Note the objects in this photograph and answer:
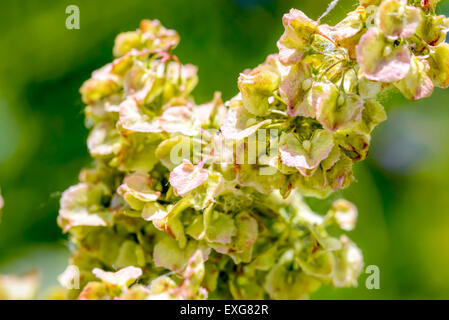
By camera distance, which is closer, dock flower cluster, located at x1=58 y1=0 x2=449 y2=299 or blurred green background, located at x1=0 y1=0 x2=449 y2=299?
dock flower cluster, located at x1=58 y1=0 x2=449 y2=299

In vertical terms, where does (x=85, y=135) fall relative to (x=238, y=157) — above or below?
below

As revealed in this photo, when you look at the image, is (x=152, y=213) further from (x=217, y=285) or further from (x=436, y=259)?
(x=436, y=259)

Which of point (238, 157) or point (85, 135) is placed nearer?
point (238, 157)

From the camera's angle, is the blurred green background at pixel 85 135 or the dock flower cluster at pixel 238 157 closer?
the dock flower cluster at pixel 238 157
